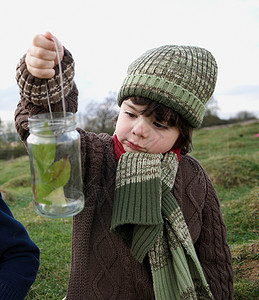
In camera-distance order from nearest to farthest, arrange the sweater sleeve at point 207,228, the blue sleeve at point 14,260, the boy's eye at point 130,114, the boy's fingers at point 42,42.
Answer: the boy's fingers at point 42,42
the blue sleeve at point 14,260
the boy's eye at point 130,114
the sweater sleeve at point 207,228

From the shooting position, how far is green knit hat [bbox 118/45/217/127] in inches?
68.4

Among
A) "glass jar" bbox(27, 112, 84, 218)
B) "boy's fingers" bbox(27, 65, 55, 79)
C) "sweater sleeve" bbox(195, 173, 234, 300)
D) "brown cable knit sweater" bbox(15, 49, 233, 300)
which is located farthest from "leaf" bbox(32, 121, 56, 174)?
"sweater sleeve" bbox(195, 173, 234, 300)

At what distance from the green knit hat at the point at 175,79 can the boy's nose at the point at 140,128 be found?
151 mm

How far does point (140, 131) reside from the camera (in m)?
1.73

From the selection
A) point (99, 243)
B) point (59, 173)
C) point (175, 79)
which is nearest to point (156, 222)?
point (99, 243)

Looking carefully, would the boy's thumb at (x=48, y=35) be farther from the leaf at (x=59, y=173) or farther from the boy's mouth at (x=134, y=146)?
the boy's mouth at (x=134, y=146)

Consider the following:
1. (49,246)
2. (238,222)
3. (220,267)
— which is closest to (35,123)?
(220,267)

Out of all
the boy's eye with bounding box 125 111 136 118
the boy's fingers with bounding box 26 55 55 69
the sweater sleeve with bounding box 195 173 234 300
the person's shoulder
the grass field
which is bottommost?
the grass field

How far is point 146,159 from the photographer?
177cm

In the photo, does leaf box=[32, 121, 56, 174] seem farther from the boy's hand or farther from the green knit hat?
the green knit hat

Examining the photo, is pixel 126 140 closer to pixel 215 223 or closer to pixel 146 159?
pixel 146 159

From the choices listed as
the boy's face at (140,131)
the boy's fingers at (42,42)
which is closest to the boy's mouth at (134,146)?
the boy's face at (140,131)

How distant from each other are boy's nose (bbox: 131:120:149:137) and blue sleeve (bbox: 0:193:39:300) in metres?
0.81

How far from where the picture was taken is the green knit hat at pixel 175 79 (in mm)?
1738
